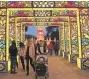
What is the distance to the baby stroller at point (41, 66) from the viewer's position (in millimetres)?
12547

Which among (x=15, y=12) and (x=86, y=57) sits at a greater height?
(x=15, y=12)

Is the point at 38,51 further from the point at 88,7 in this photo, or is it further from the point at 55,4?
the point at 88,7

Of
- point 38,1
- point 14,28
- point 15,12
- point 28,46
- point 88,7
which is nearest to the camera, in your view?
point 28,46

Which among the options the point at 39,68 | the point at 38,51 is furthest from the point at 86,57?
the point at 39,68

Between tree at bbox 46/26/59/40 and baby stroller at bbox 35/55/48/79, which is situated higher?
tree at bbox 46/26/59/40

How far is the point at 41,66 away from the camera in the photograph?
41.2 feet

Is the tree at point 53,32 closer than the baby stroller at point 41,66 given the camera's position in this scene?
No

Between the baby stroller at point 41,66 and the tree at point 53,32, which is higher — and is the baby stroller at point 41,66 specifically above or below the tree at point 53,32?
below

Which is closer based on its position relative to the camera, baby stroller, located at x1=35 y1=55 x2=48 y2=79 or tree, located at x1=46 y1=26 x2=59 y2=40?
baby stroller, located at x1=35 y1=55 x2=48 y2=79

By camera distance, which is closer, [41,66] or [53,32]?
[41,66]

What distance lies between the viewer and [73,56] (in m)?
20.9

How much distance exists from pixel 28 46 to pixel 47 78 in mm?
1550

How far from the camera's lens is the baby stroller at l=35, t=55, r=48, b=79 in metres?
12.5

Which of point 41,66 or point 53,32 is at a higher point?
point 53,32
